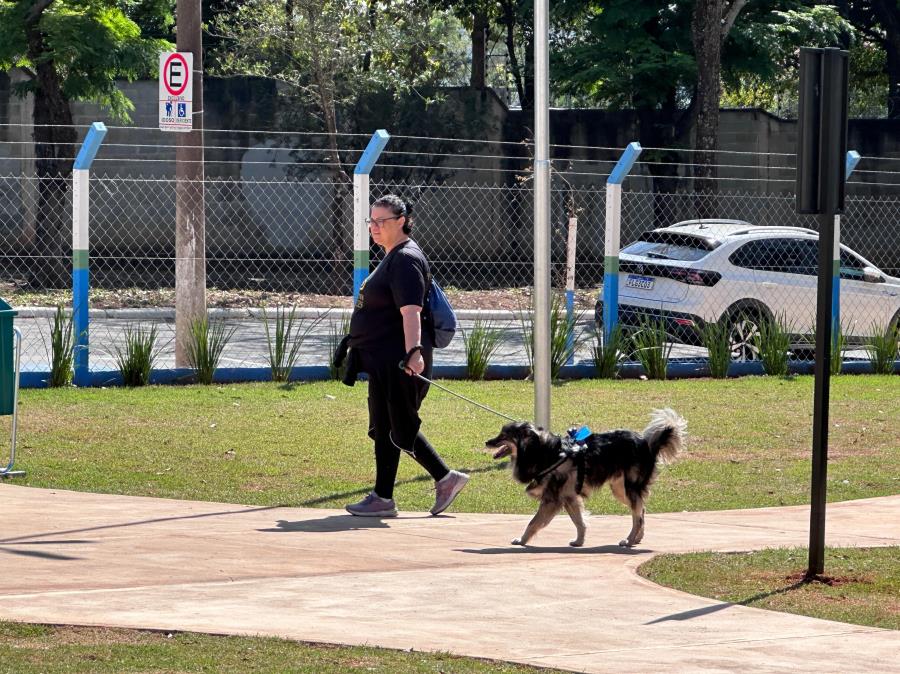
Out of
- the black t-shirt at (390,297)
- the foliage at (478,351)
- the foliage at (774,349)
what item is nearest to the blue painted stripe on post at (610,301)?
the foliage at (478,351)

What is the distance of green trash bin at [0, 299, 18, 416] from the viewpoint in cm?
898

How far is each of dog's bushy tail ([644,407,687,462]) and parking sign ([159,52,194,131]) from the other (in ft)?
23.8

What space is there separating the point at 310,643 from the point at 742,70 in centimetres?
2375

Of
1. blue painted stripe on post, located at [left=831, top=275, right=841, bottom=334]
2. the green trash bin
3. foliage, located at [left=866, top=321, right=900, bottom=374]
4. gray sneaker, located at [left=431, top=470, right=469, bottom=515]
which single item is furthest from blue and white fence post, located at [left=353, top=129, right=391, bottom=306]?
foliage, located at [left=866, top=321, right=900, bottom=374]

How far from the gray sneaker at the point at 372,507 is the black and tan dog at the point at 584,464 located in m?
1.05

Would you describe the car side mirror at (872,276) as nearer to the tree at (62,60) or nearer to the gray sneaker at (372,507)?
the gray sneaker at (372,507)

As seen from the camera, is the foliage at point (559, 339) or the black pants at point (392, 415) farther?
the foliage at point (559, 339)

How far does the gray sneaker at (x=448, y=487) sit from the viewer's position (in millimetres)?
8141

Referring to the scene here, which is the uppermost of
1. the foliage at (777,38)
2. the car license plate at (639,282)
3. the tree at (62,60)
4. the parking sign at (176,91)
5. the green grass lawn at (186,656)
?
the foliage at (777,38)

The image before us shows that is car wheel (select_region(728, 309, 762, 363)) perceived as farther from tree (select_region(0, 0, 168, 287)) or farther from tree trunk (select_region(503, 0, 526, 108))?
tree trunk (select_region(503, 0, 526, 108))

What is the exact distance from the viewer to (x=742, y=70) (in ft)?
89.2

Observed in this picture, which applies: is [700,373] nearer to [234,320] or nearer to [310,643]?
[234,320]

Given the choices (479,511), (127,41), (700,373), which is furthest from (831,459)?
(127,41)

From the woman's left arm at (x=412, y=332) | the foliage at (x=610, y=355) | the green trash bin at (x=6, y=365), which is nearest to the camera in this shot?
the woman's left arm at (x=412, y=332)
